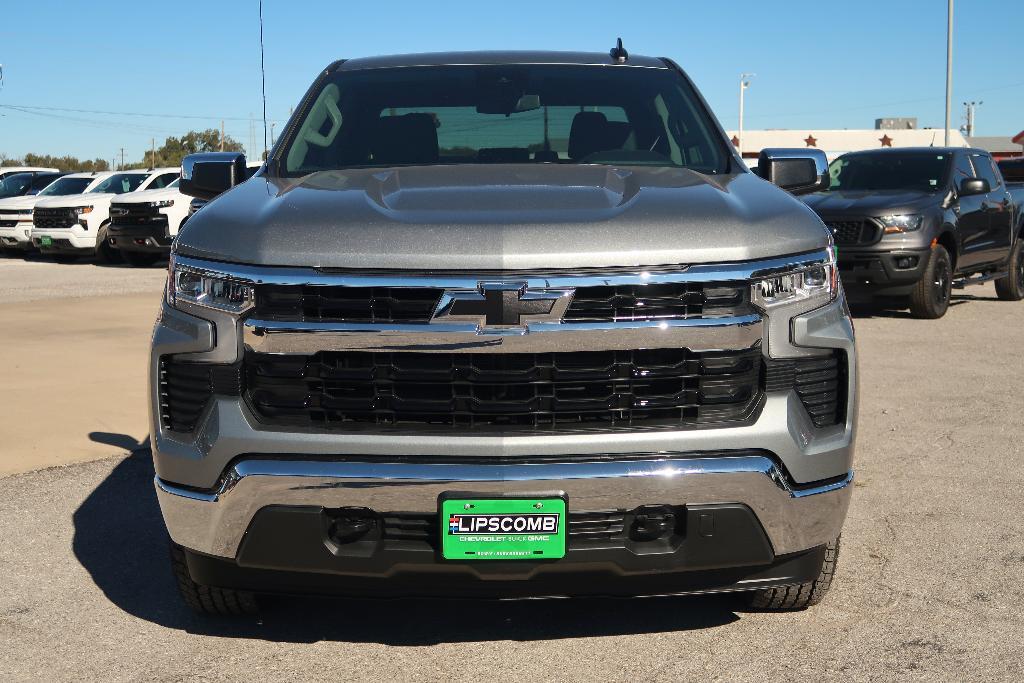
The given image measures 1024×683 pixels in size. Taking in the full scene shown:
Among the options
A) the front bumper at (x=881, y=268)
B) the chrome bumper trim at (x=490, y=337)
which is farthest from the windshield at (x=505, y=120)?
the front bumper at (x=881, y=268)

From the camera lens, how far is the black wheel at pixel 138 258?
2223 centimetres

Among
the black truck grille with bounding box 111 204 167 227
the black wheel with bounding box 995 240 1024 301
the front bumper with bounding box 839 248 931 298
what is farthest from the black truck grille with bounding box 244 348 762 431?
the black truck grille with bounding box 111 204 167 227

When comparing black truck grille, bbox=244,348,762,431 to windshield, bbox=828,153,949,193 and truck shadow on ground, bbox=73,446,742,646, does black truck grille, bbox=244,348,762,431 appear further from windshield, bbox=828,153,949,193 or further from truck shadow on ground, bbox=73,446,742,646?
windshield, bbox=828,153,949,193

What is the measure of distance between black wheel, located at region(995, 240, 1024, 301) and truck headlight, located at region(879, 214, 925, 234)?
3.09 m

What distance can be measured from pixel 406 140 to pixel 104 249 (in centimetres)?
1932

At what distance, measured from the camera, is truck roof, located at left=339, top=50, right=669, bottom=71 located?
206 inches

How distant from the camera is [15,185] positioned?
93.4 feet

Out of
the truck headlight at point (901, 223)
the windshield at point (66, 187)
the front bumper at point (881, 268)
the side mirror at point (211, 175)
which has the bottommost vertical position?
the front bumper at point (881, 268)

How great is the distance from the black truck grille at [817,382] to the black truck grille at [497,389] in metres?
0.12

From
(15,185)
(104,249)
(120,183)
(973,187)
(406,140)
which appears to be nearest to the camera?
(406,140)

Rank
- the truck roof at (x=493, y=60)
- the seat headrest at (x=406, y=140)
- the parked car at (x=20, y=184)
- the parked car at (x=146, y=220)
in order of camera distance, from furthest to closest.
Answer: the parked car at (x=20, y=184) < the parked car at (x=146, y=220) < the truck roof at (x=493, y=60) < the seat headrest at (x=406, y=140)

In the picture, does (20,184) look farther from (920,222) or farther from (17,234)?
(920,222)

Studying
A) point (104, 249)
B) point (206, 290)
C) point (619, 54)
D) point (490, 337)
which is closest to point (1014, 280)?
point (619, 54)

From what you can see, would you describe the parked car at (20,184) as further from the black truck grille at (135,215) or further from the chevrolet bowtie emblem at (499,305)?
the chevrolet bowtie emblem at (499,305)
